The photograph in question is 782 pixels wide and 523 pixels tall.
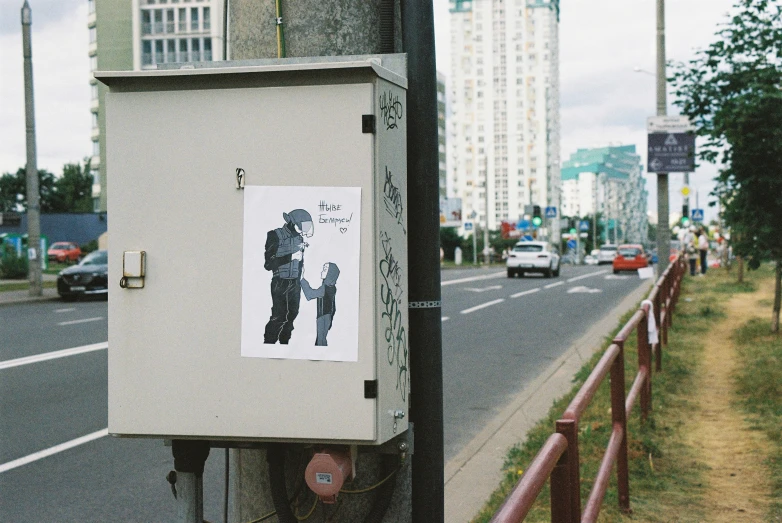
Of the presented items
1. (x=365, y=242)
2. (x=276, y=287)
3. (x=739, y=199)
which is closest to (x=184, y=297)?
(x=276, y=287)

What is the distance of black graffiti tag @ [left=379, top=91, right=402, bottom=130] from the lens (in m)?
2.51

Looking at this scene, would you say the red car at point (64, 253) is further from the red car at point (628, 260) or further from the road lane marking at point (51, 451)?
the road lane marking at point (51, 451)

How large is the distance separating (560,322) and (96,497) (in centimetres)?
1313

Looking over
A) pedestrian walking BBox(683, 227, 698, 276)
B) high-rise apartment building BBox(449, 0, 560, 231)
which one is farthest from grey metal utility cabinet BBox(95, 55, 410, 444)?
high-rise apartment building BBox(449, 0, 560, 231)

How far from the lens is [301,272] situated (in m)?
2.46

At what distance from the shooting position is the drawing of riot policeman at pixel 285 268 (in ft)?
8.05

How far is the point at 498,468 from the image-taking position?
260 inches

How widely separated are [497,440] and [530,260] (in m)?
31.6

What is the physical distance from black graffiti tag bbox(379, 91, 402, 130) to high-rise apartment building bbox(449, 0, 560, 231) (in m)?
175

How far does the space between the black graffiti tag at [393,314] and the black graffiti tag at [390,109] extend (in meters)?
0.30

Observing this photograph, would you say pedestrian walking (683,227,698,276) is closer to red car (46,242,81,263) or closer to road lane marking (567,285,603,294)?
road lane marking (567,285,603,294)

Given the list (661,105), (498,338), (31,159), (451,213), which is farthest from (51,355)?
(451,213)

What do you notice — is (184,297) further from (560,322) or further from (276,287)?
(560,322)

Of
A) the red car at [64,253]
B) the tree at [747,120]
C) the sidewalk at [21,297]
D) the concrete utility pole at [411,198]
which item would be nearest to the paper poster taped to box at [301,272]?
the concrete utility pole at [411,198]
